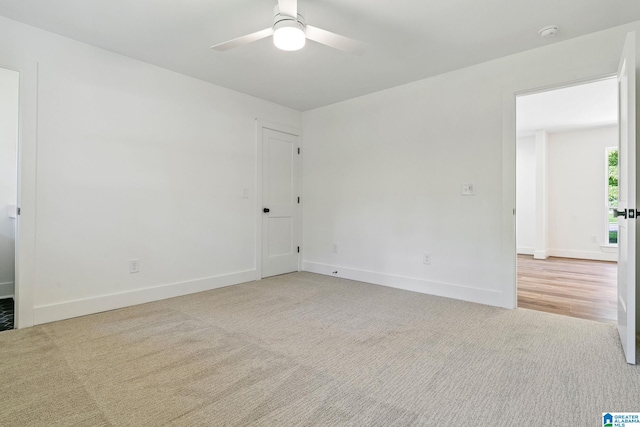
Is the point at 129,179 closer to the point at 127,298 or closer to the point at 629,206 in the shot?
the point at 127,298

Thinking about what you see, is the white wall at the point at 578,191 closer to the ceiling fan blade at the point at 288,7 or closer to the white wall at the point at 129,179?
the white wall at the point at 129,179

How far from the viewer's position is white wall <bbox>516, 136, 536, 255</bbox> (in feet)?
21.7

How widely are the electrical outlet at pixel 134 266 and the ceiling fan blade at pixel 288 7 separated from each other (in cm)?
261

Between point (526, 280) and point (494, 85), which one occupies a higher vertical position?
point (494, 85)

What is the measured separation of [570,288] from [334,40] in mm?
3994

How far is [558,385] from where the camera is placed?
5.69 feet

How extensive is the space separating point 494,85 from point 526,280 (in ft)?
8.86

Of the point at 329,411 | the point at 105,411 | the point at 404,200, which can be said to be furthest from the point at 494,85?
the point at 105,411

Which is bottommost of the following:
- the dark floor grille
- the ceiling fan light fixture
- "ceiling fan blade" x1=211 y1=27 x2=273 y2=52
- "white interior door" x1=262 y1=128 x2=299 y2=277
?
the dark floor grille

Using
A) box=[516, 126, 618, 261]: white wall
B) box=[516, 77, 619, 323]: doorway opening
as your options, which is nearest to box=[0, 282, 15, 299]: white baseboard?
box=[516, 77, 619, 323]: doorway opening

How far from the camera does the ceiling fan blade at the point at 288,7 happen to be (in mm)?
1949

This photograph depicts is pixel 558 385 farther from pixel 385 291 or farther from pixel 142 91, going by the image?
pixel 142 91

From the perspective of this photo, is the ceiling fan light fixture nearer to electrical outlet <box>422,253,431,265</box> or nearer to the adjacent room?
the adjacent room

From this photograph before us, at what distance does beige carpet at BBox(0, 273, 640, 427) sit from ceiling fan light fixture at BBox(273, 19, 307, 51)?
2.01 metres
